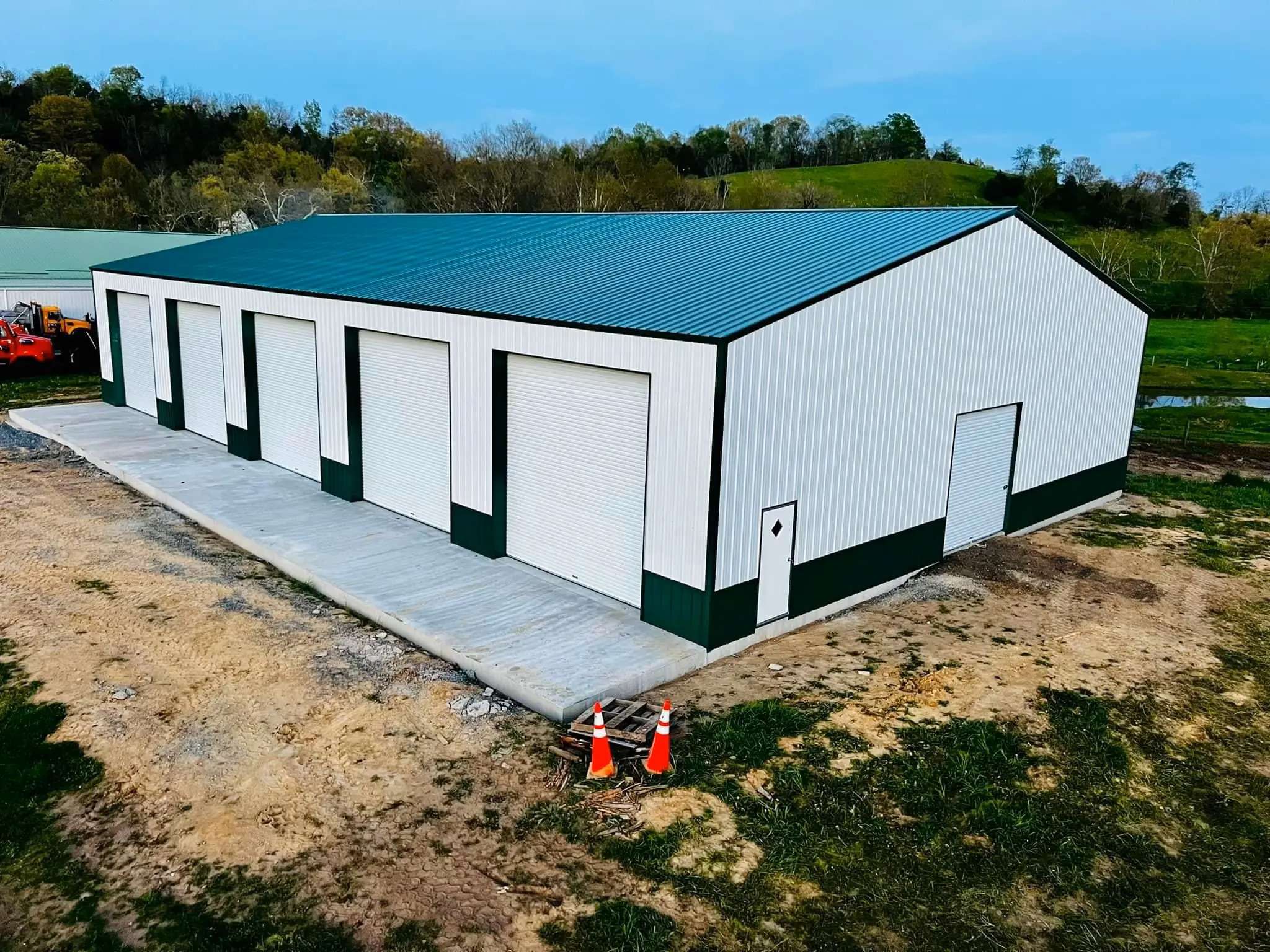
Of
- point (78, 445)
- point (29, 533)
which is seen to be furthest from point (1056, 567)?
point (78, 445)

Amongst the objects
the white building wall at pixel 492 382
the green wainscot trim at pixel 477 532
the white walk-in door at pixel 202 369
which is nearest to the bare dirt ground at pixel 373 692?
the white building wall at pixel 492 382

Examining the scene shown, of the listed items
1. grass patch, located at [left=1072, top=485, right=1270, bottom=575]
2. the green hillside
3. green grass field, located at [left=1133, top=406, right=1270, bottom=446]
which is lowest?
green grass field, located at [left=1133, top=406, right=1270, bottom=446]

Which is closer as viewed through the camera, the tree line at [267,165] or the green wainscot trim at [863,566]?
the green wainscot trim at [863,566]

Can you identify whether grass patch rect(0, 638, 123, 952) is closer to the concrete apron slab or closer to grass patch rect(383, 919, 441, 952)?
grass patch rect(383, 919, 441, 952)

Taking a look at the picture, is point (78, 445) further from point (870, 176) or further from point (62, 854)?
point (870, 176)

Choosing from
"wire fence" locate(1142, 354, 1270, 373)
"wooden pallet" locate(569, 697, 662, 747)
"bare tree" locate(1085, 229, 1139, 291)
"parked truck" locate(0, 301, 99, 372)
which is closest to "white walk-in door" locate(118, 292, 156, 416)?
"parked truck" locate(0, 301, 99, 372)

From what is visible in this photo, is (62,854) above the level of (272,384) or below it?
below

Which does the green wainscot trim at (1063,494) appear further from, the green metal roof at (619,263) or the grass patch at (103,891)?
the grass patch at (103,891)
